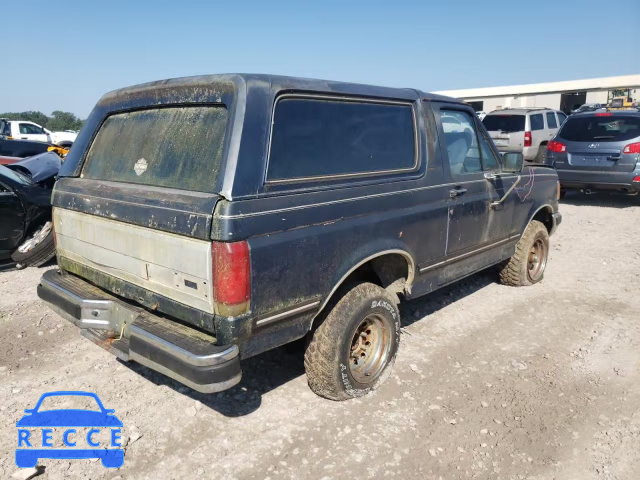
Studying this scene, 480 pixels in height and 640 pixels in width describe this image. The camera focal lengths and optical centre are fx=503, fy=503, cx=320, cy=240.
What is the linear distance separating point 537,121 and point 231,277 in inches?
551

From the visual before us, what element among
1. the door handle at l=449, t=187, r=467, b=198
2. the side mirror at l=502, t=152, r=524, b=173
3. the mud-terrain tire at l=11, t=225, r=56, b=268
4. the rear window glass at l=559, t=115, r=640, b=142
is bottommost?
the mud-terrain tire at l=11, t=225, r=56, b=268

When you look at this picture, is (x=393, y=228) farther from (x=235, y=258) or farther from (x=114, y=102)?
(x=114, y=102)

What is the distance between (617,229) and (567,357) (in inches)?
202

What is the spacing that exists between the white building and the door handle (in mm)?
30836

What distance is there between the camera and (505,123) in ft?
46.8

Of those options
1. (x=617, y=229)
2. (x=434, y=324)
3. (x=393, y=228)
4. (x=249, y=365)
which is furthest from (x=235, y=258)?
(x=617, y=229)

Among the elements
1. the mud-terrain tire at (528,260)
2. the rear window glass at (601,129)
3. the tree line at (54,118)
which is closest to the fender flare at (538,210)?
the mud-terrain tire at (528,260)

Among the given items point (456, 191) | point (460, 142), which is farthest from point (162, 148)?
point (460, 142)

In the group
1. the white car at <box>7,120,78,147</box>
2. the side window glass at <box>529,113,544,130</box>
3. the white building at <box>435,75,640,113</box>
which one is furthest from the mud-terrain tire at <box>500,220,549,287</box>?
the white building at <box>435,75,640,113</box>

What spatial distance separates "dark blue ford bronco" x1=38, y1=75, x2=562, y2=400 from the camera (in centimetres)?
256

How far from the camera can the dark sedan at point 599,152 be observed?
9062 millimetres

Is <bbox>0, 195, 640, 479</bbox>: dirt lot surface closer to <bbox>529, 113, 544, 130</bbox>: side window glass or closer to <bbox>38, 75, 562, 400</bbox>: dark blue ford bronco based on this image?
<bbox>38, 75, 562, 400</bbox>: dark blue ford bronco

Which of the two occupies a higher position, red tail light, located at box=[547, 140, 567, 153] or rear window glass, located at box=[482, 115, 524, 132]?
rear window glass, located at box=[482, 115, 524, 132]

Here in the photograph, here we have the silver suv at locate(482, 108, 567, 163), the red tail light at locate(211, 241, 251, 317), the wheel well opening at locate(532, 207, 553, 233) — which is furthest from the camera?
the silver suv at locate(482, 108, 567, 163)
